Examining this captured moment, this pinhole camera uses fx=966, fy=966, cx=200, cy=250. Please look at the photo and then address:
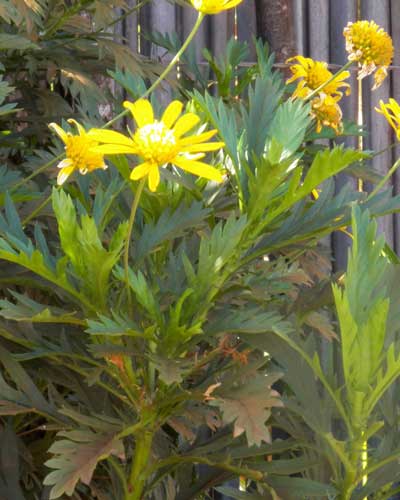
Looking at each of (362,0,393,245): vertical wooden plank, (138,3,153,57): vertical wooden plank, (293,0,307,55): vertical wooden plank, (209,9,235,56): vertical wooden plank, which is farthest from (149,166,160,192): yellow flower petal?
(362,0,393,245): vertical wooden plank

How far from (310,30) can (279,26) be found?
407 mm

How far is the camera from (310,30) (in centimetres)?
299

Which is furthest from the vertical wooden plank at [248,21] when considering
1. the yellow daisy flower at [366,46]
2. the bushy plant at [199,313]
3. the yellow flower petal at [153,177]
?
the yellow flower petal at [153,177]

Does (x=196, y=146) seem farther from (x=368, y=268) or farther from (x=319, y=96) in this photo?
(x=319, y=96)

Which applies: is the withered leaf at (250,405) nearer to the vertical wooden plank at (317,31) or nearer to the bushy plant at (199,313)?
the bushy plant at (199,313)

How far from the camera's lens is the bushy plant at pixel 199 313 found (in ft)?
2.99

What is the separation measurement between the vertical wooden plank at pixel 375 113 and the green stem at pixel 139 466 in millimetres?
2145

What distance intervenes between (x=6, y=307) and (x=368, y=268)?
0.35m

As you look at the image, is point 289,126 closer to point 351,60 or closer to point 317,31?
point 351,60

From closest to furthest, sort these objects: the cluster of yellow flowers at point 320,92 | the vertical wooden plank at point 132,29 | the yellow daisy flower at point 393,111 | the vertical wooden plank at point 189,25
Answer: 1. the yellow daisy flower at point 393,111
2. the cluster of yellow flowers at point 320,92
3. the vertical wooden plank at point 132,29
4. the vertical wooden plank at point 189,25

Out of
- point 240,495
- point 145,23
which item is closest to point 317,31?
point 145,23

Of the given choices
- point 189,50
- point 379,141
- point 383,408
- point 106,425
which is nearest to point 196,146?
point 106,425

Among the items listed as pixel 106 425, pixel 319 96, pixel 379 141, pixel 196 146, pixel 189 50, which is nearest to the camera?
pixel 196 146

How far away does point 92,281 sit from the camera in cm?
94
